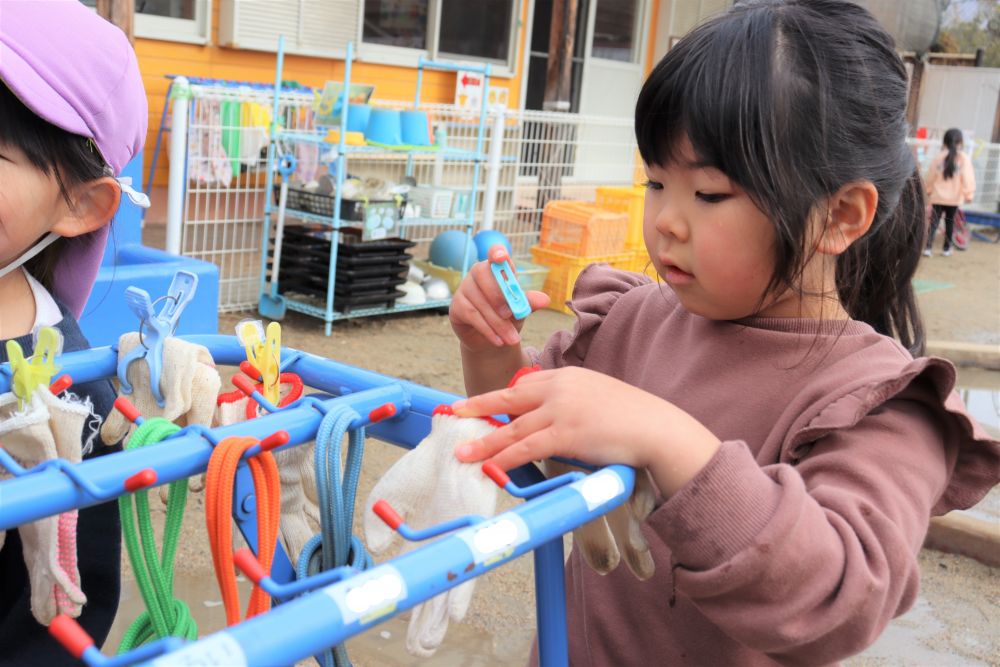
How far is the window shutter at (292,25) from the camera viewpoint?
7.44 m

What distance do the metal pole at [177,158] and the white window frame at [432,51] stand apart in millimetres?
3779

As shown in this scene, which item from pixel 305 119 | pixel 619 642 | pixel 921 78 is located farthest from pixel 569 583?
pixel 921 78

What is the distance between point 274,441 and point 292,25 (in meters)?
7.49

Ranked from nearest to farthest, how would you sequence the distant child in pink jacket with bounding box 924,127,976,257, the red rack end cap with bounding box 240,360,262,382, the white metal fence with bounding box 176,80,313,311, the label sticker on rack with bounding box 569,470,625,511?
1. the label sticker on rack with bounding box 569,470,625,511
2. the red rack end cap with bounding box 240,360,262,382
3. the white metal fence with bounding box 176,80,313,311
4. the distant child in pink jacket with bounding box 924,127,976,257

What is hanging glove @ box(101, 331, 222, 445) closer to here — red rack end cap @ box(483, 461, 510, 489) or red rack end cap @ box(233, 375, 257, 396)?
red rack end cap @ box(233, 375, 257, 396)

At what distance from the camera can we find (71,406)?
3.27ft

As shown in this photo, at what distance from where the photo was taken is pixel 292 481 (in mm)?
1085

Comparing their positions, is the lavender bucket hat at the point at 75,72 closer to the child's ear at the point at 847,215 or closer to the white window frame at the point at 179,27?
the child's ear at the point at 847,215

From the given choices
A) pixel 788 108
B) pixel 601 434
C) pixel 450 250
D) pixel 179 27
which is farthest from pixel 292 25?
pixel 601 434

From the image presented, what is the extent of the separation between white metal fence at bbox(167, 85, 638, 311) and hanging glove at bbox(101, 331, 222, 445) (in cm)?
390

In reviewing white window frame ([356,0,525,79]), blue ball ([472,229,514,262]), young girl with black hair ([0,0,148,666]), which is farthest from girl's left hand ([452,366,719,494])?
white window frame ([356,0,525,79])

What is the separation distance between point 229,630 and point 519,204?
6680 mm

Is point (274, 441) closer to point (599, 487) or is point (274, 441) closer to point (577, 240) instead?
point (599, 487)

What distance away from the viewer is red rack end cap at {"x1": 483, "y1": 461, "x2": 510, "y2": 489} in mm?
844
